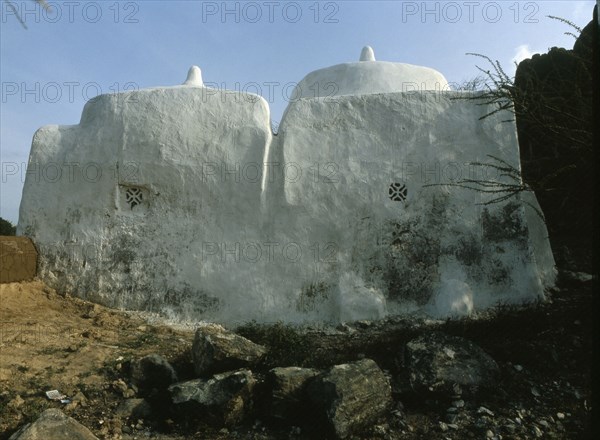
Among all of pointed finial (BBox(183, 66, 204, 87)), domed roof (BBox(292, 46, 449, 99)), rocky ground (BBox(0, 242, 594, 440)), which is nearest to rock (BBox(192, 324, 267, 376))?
rocky ground (BBox(0, 242, 594, 440))

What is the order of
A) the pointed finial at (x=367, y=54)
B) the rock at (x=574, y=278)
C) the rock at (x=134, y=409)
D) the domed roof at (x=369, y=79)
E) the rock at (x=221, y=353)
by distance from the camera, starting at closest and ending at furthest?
1. the rock at (x=134, y=409)
2. the rock at (x=221, y=353)
3. the rock at (x=574, y=278)
4. the domed roof at (x=369, y=79)
5. the pointed finial at (x=367, y=54)

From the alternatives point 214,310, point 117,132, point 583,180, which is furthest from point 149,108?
point 583,180

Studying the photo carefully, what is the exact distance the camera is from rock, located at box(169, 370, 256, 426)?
430 cm

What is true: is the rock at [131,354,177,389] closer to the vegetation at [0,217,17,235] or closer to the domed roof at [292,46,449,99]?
the domed roof at [292,46,449,99]

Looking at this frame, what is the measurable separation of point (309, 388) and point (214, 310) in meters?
2.33

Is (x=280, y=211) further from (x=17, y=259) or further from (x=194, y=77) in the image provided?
(x=17, y=259)

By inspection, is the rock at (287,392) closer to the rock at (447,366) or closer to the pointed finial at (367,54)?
the rock at (447,366)

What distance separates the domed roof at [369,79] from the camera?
8.09 metres

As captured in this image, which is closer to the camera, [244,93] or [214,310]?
[214,310]

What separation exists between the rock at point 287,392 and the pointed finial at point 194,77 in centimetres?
486

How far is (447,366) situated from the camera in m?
4.72

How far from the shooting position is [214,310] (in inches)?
252

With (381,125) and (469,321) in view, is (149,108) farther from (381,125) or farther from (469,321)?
(469,321)

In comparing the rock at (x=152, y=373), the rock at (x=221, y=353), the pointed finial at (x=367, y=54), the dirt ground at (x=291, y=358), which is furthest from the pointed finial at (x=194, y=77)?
the rock at (x=152, y=373)
